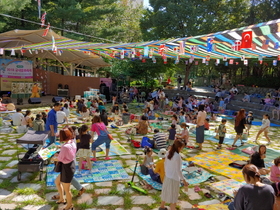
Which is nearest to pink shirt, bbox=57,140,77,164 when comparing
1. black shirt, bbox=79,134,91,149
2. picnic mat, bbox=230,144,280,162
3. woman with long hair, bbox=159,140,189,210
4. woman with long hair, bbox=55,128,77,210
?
woman with long hair, bbox=55,128,77,210

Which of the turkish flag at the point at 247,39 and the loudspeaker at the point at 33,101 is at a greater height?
the turkish flag at the point at 247,39

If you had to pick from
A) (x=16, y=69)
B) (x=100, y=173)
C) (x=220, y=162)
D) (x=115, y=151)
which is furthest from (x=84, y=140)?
(x=16, y=69)

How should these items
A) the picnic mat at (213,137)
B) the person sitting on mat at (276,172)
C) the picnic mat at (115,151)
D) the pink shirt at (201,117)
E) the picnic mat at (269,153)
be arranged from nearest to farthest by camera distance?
the person sitting on mat at (276,172) < the picnic mat at (115,151) < the pink shirt at (201,117) < the picnic mat at (269,153) < the picnic mat at (213,137)

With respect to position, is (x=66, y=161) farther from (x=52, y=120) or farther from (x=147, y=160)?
(x=52, y=120)

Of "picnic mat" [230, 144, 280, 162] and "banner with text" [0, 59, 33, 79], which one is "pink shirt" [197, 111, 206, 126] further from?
"banner with text" [0, 59, 33, 79]

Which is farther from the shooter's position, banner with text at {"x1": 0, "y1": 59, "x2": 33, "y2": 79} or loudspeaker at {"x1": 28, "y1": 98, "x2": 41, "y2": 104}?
banner with text at {"x1": 0, "y1": 59, "x2": 33, "y2": 79}

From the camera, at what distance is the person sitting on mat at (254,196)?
101 inches

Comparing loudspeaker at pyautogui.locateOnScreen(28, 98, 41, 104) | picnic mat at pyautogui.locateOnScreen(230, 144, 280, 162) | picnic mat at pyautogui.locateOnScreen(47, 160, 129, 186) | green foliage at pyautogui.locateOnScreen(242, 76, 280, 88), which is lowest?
picnic mat at pyautogui.locateOnScreen(230, 144, 280, 162)

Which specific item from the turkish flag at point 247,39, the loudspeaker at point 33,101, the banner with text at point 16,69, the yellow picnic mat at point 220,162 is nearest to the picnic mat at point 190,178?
the yellow picnic mat at point 220,162

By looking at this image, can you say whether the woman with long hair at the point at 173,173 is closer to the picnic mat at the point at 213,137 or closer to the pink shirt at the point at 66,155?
the pink shirt at the point at 66,155

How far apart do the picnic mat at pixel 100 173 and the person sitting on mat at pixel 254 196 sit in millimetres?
3071

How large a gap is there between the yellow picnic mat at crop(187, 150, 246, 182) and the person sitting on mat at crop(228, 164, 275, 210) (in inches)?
116

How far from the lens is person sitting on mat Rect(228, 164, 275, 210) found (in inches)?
101

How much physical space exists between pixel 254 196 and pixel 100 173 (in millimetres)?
3607
